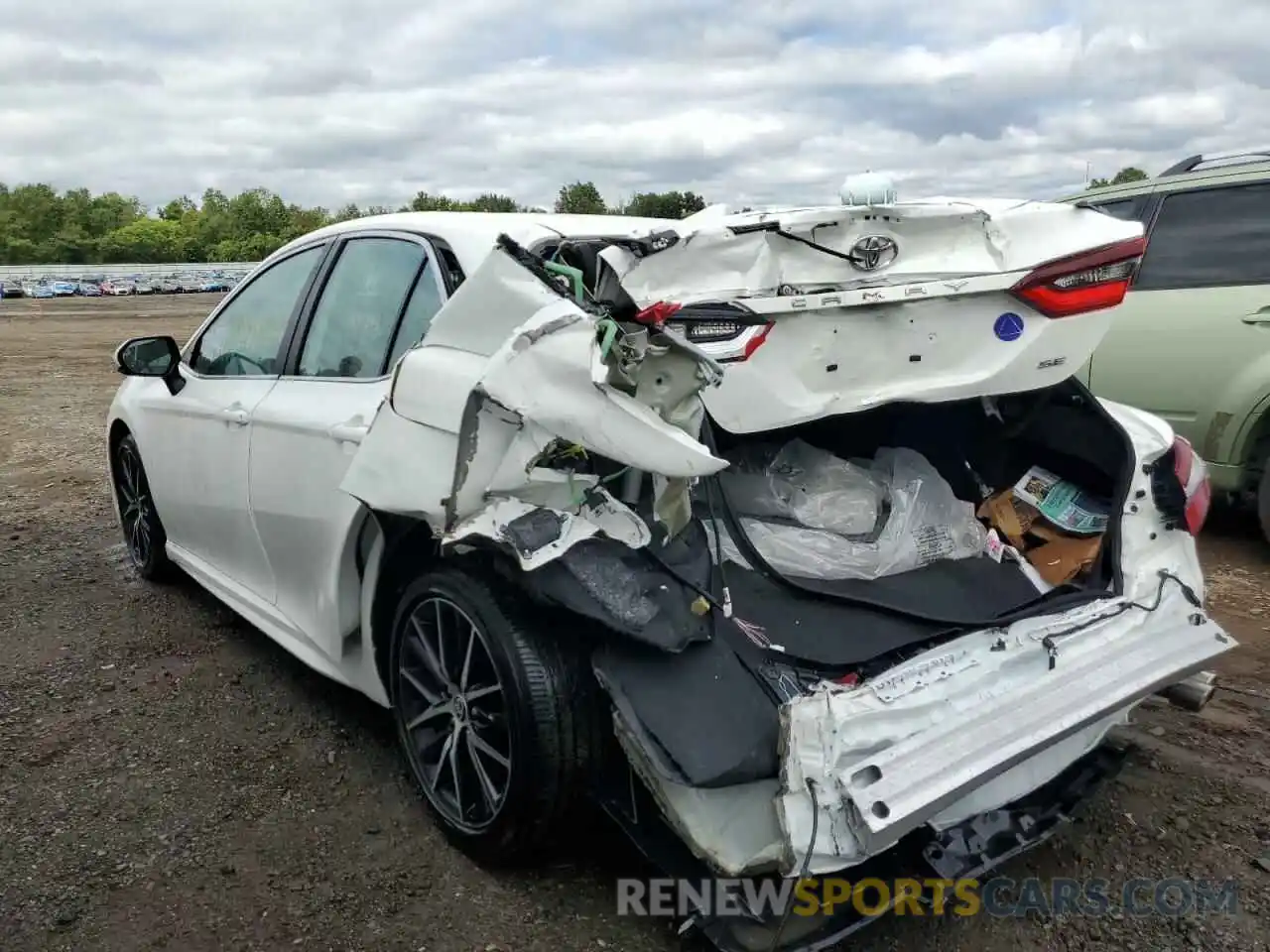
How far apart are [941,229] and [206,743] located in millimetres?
2775

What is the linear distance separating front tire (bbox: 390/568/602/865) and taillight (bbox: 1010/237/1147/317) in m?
1.53

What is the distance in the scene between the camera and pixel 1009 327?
2.80m

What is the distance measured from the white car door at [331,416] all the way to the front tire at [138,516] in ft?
5.07

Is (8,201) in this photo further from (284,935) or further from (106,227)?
(284,935)

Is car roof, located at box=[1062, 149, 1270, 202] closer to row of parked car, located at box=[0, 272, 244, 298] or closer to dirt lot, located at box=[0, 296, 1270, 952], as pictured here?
dirt lot, located at box=[0, 296, 1270, 952]

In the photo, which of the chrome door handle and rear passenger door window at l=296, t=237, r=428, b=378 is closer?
the chrome door handle

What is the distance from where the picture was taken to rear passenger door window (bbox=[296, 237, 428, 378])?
10.1 feet

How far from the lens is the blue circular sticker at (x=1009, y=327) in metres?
2.79

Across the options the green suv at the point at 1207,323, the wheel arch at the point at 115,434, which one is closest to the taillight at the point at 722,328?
the wheel arch at the point at 115,434

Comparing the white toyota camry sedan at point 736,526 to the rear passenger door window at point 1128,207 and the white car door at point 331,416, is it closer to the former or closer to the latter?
the white car door at point 331,416

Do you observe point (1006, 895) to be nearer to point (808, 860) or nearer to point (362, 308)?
point (808, 860)

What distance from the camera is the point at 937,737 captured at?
2188 mm

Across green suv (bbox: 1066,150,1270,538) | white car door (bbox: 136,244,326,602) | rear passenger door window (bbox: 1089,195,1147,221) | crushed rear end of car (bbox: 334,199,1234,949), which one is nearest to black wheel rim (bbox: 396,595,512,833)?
crushed rear end of car (bbox: 334,199,1234,949)

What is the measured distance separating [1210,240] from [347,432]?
179 inches
